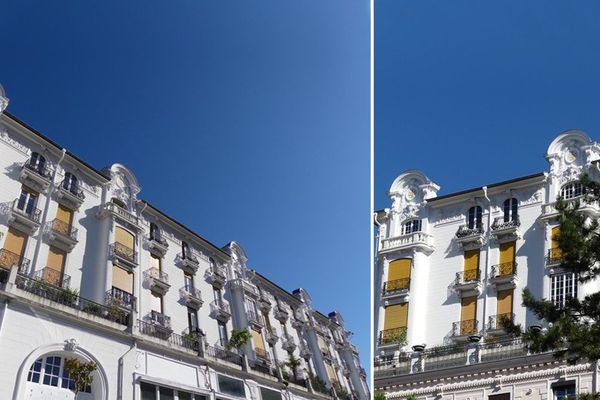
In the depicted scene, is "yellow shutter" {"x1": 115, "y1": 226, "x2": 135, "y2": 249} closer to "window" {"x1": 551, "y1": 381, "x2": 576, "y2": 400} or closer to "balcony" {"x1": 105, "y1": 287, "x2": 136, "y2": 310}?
"balcony" {"x1": 105, "y1": 287, "x2": 136, "y2": 310}

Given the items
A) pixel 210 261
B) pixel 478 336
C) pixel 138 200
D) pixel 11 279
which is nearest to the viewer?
pixel 11 279

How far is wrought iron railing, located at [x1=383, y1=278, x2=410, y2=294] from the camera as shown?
46.2ft

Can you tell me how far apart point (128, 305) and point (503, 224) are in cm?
1270

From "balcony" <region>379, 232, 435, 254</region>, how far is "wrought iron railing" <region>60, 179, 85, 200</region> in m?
12.4

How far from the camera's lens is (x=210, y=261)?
220 cm

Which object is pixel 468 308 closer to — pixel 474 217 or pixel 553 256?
pixel 553 256

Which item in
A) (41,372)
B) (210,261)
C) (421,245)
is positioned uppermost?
(421,245)

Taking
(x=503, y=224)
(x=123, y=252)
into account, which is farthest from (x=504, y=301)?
(x=123, y=252)

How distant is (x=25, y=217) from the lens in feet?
7.07

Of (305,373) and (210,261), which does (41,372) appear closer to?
(210,261)

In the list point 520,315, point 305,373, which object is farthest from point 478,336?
point 305,373

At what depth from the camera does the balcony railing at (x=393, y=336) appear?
12992 millimetres

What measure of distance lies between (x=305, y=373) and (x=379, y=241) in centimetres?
1265

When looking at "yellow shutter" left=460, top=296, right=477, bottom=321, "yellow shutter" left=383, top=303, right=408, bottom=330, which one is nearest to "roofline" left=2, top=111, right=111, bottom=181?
Answer: "yellow shutter" left=383, top=303, right=408, bottom=330
